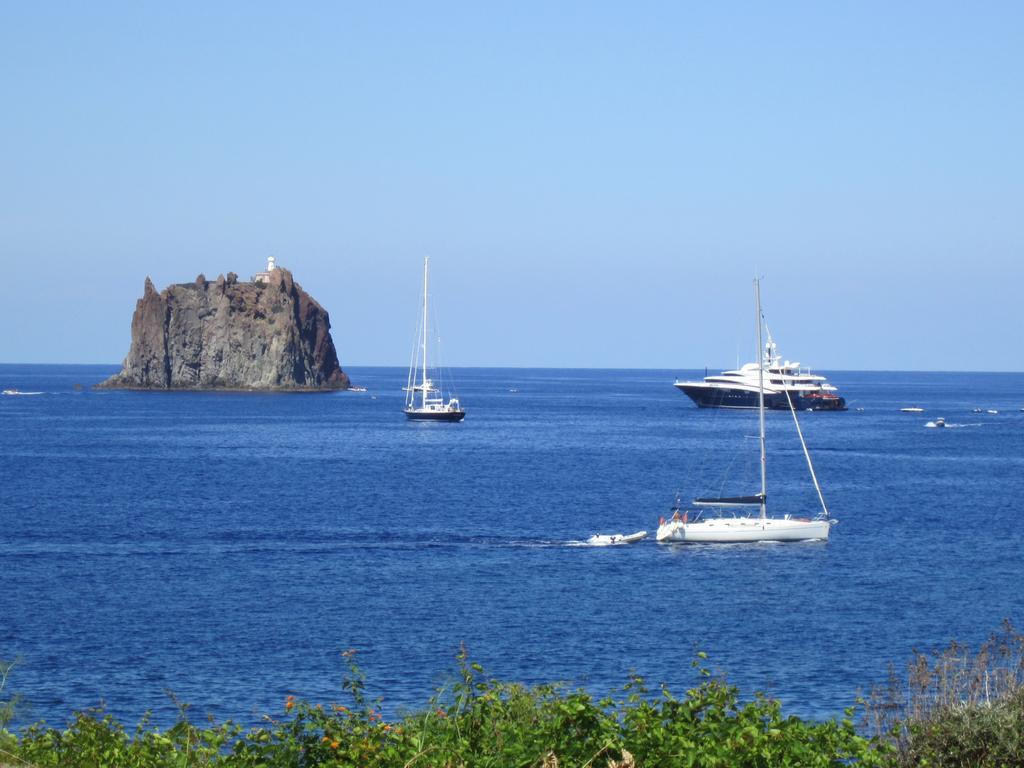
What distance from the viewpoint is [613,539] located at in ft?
164

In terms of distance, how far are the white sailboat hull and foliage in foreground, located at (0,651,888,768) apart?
1464 inches

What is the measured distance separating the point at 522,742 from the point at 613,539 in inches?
1521

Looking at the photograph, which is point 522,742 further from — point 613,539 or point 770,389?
point 770,389

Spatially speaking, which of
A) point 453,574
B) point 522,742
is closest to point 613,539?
point 453,574

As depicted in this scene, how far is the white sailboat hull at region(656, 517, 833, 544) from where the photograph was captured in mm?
50000

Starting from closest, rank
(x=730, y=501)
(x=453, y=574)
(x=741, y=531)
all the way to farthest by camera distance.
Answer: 1. (x=453, y=574)
2. (x=741, y=531)
3. (x=730, y=501)

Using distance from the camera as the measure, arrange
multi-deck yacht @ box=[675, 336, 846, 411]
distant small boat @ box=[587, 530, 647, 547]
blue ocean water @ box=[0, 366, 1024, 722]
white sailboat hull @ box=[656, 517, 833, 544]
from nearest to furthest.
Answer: blue ocean water @ box=[0, 366, 1024, 722] < distant small boat @ box=[587, 530, 647, 547] < white sailboat hull @ box=[656, 517, 833, 544] < multi-deck yacht @ box=[675, 336, 846, 411]

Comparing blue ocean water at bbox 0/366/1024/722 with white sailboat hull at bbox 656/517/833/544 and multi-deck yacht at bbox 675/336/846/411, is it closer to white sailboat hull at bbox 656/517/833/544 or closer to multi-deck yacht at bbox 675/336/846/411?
white sailboat hull at bbox 656/517/833/544

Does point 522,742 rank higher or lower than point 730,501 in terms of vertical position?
higher

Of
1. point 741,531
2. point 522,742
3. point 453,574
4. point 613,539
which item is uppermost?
point 522,742

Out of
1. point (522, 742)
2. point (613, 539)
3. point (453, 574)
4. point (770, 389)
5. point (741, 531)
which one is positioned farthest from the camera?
point (770, 389)

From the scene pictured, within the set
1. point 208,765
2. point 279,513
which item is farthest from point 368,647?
point 279,513

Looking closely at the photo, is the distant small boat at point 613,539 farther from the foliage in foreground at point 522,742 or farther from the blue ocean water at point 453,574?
the foliage in foreground at point 522,742

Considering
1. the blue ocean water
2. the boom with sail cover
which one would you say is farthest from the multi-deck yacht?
the boom with sail cover
